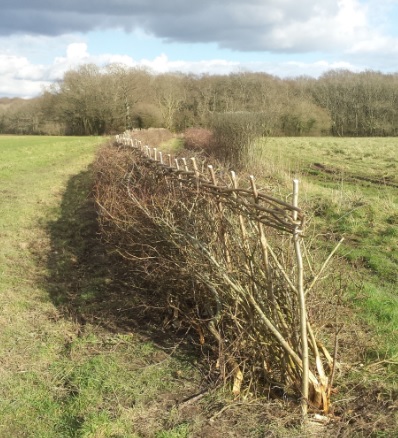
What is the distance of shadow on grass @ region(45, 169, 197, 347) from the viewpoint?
5.46m

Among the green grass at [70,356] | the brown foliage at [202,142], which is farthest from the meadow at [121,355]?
the brown foliage at [202,142]

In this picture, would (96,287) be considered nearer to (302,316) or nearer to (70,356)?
(70,356)

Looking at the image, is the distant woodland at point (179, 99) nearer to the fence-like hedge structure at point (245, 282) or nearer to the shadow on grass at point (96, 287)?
the shadow on grass at point (96, 287)

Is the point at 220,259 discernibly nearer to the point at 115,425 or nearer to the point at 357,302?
the point at 115,425

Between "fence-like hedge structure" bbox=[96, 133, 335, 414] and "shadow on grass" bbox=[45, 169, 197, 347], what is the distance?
1.53 ft

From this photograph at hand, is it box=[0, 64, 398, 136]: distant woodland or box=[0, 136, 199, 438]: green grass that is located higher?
box=[0, 64, 398, 136]: distant woodland

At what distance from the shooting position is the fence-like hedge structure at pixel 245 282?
362cm

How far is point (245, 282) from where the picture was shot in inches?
161

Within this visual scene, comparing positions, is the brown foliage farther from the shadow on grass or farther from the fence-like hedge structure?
the fence-like hedge structure

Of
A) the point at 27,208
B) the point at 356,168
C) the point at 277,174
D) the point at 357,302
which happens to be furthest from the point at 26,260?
the point at 356,168

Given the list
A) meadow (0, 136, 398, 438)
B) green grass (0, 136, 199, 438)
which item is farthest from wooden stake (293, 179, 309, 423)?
green grass (0, 136, 199, 438)

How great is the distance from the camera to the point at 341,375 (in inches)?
161

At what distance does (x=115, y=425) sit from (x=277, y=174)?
10.1 m

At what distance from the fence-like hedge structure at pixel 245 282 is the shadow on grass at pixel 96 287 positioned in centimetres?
47
